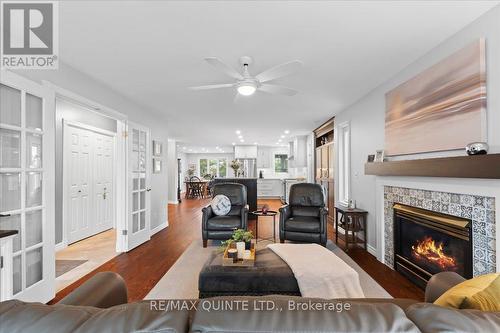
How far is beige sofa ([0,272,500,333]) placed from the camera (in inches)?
26.6

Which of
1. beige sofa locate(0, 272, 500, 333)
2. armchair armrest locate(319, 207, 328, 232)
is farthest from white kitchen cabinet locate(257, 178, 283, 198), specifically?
beige sofa locate(0, 272, 500, 333)

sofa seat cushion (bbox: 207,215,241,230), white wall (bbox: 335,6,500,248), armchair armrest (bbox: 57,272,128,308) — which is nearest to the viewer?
armchair armrest (bbox: 57,272,128,308)

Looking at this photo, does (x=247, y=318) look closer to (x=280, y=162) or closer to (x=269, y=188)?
(x=269, y=188)

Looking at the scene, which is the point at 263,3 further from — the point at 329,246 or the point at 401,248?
the point at 329,246

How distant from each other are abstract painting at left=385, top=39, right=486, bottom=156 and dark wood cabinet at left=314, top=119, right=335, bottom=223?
3.07m

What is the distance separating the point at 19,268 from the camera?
2.22 metres

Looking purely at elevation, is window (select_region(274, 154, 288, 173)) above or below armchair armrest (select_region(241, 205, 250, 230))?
above

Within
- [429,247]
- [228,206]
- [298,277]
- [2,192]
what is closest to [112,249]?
[228,206]

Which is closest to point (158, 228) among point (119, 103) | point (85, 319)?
point (119, 103)

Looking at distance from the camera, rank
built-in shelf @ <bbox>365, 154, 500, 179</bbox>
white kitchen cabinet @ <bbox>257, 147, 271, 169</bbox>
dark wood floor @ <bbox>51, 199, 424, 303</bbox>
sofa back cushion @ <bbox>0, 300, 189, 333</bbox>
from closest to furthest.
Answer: sofa back cushion @ <bbox>0, 300, 189, 333</bbox> → built-in shelf @ <bbox>365, 154, 500, 179</bbox> → dark wood floor @ <bbox>51, 199, 424, 303</bbox> → white kitchen cabinet @ <bbox>257, 147, 271, 169</bbox>

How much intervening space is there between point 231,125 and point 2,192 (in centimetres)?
516

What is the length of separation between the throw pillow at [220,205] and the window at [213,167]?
969 centimetres

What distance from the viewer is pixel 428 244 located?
2.74 meters

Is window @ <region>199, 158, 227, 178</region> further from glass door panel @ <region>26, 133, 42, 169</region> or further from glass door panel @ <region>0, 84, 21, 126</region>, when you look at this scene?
glass door panel @ <region>0, 84, 21, 126</region>
